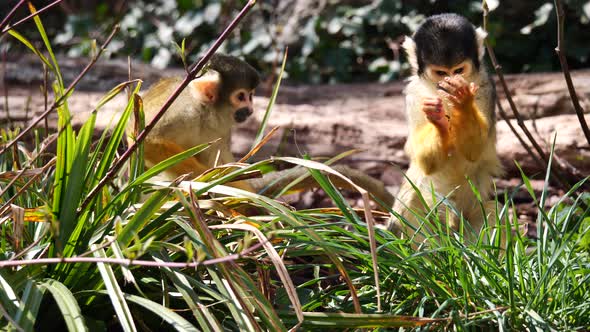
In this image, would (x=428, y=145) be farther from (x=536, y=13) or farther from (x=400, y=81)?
(x=536, y=13)

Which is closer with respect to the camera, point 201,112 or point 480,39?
point 480,39

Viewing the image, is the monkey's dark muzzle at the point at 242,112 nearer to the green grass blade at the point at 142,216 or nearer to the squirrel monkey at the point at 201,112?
the squirrel monkey at the point at 201,112

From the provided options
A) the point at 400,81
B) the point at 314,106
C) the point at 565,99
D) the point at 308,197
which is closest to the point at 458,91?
the point at 308,197

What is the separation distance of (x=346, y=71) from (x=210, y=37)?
1846 millimetres

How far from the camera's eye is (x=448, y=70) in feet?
11.4

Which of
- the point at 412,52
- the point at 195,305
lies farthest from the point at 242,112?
the point at 195,305

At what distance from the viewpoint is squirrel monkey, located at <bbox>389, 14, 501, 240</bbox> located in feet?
11.3

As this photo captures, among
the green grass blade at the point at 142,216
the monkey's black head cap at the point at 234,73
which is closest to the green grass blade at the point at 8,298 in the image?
the green grass blade at the point at 142,216

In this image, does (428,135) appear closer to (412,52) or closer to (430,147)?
(430,147)

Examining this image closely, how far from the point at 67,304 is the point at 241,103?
2489 millimetres

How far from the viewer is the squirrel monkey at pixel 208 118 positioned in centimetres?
447

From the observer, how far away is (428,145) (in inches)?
144

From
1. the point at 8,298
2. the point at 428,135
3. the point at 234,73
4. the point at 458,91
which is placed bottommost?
the point at 8,298

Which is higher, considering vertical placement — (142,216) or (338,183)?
(142,216)
